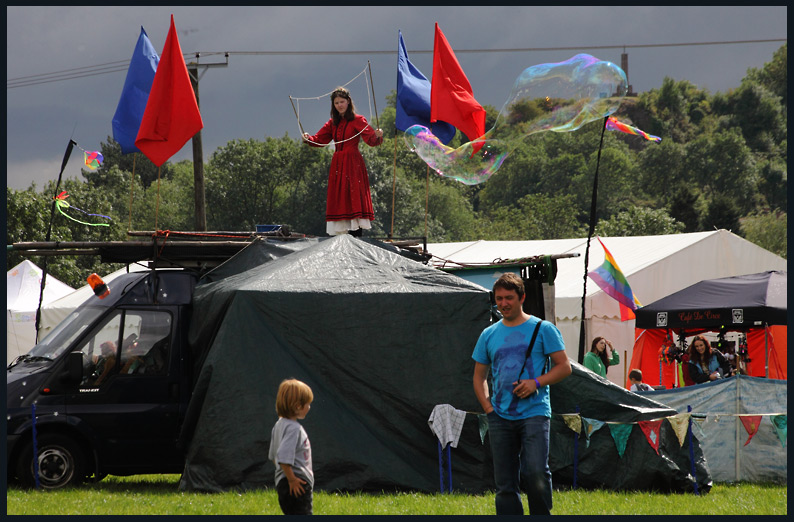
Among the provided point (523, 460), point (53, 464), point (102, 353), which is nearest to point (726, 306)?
point (523, 460)

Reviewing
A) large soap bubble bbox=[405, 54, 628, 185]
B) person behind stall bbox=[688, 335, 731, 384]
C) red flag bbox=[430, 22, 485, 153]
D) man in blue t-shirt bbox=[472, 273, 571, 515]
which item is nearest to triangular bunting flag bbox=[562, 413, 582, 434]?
man in blue t-shirt bbox=[472, 273, 571, 515]

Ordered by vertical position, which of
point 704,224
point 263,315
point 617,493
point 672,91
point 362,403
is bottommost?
point 617,493

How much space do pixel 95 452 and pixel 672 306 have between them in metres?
9.25

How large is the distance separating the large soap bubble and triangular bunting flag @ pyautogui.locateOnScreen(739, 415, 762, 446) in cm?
368

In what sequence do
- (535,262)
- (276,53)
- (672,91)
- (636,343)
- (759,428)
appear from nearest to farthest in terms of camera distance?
(759,428)
(535,262)
(636,343)
(276,53)
(672,91)

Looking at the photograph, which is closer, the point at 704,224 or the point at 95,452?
the point at 95,452

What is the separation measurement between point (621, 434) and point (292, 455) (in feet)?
13.7

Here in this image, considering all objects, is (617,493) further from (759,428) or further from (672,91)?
(672,91)

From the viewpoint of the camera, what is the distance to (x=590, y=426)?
27.9 feet

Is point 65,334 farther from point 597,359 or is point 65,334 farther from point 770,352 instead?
point 770,352

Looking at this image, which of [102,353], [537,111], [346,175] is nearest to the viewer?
[102,353]

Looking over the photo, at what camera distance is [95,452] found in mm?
8414

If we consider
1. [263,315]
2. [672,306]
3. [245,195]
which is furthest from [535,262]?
[245,195]

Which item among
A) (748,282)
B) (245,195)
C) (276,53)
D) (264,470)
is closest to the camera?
(264,470)
